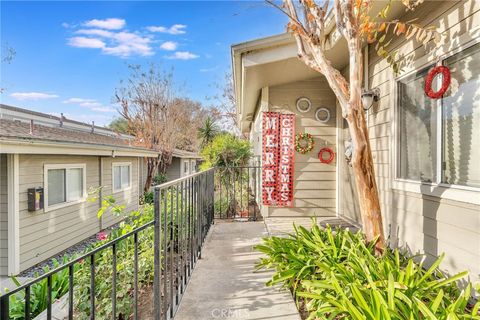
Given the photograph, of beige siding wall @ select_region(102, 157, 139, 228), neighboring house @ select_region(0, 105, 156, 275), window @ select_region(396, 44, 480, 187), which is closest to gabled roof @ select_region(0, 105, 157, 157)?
neighboring house @ select_region(0, 105, 156, 275)

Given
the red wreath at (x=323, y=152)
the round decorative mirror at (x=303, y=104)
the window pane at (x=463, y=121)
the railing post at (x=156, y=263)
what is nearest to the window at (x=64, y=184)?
the round decorative mirror at (x=303, y=104)

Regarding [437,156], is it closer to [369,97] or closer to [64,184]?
[369,97]

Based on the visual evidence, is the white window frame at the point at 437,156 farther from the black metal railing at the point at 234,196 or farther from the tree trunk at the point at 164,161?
the tree trunk at the point at 164,161

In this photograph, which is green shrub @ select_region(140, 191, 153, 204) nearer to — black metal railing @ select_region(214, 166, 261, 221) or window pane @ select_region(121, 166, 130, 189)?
window pane @ select_region(121, 166, 130, 189)

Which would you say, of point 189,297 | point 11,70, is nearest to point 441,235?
point 189,297

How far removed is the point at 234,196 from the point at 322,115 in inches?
97.3

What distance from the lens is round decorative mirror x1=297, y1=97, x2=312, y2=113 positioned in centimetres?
529

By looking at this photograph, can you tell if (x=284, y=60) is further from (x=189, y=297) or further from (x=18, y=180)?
(x=18, y=180)

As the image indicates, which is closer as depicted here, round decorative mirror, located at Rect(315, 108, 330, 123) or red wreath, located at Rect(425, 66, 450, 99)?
red wreath, located at Rect(425, 66, 450, 99)

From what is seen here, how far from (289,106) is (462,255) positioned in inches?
139

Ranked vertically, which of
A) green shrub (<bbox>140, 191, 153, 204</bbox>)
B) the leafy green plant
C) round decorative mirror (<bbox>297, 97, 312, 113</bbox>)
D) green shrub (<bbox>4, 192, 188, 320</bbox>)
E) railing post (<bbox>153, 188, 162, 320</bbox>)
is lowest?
green shrub (<bbox>140, 191, 153, 204</bbox>)

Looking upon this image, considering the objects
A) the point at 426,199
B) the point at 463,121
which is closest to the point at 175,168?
the point at 426,199

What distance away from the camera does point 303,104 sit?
209 inches

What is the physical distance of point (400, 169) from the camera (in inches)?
134
